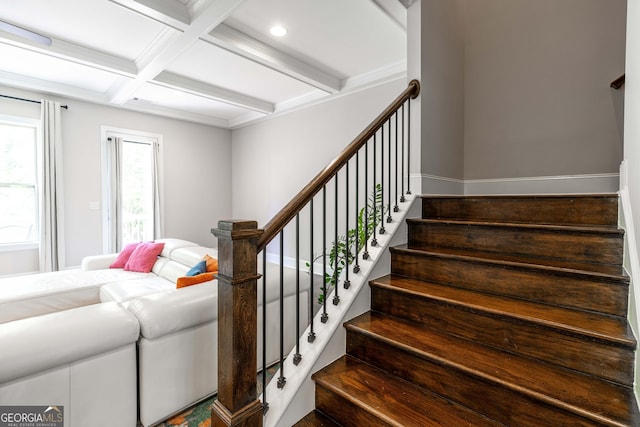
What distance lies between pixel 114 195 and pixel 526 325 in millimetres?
5489

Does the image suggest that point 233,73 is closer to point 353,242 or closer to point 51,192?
point 353,242

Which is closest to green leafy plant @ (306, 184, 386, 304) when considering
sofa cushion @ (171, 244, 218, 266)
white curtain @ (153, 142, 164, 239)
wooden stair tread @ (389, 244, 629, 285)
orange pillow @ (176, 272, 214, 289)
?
wooden stair tread @ (389, 244, 629, 285)

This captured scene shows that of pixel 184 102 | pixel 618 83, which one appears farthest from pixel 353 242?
pixel 184 102

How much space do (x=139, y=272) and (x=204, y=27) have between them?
9.36 ft

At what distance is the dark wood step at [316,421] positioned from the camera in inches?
52.4

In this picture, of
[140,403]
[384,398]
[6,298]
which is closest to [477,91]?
[384,398]

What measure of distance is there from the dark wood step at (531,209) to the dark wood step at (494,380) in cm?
97

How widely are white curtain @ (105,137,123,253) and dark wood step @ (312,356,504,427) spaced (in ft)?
15.3

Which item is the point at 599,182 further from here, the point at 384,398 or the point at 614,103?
the point at 384,398

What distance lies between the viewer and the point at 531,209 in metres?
1.87

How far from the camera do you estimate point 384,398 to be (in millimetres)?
1241

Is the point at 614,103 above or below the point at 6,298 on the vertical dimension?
above

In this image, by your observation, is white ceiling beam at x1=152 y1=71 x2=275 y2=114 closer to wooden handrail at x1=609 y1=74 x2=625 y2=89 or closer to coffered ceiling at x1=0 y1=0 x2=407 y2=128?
coffered ceiling at x1=0 y1=0 x2=407 y2=128

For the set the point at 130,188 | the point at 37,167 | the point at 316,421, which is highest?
the point at 37,167
